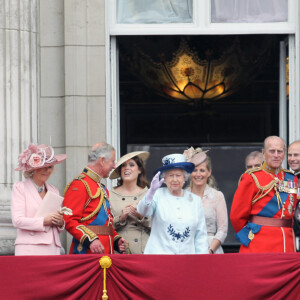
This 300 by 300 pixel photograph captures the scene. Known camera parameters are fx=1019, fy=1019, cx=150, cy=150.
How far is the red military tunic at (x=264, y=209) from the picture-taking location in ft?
30.9

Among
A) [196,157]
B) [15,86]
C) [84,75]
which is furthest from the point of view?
[84,75]

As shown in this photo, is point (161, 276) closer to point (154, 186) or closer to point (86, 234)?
point (154, 186)

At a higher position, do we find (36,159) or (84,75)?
(84,75)

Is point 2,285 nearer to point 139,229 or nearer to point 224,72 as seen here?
point 139,229

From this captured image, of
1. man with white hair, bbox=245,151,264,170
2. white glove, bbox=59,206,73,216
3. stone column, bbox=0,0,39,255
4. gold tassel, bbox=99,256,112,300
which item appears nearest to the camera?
gold tassel, bbox=99,256,112,300

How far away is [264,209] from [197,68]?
6783 mm

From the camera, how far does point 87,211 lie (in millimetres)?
9430

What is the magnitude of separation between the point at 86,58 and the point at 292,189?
318 centimetres

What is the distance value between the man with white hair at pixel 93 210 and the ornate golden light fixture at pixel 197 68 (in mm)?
6326

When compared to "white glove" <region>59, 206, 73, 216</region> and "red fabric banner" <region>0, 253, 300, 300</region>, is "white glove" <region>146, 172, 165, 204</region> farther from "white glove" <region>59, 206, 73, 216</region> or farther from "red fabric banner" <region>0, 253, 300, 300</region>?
"white glove" <region>59, 206, 73, 216</region>

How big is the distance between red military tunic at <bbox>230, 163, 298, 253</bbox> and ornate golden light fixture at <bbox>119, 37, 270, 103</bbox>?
21.5ft

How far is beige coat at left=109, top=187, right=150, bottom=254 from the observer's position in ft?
32.5

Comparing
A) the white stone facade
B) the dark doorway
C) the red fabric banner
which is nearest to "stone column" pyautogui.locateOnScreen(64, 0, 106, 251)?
the white stone facade

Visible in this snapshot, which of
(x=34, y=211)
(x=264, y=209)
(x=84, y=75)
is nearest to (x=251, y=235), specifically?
(x=264, y=209)
